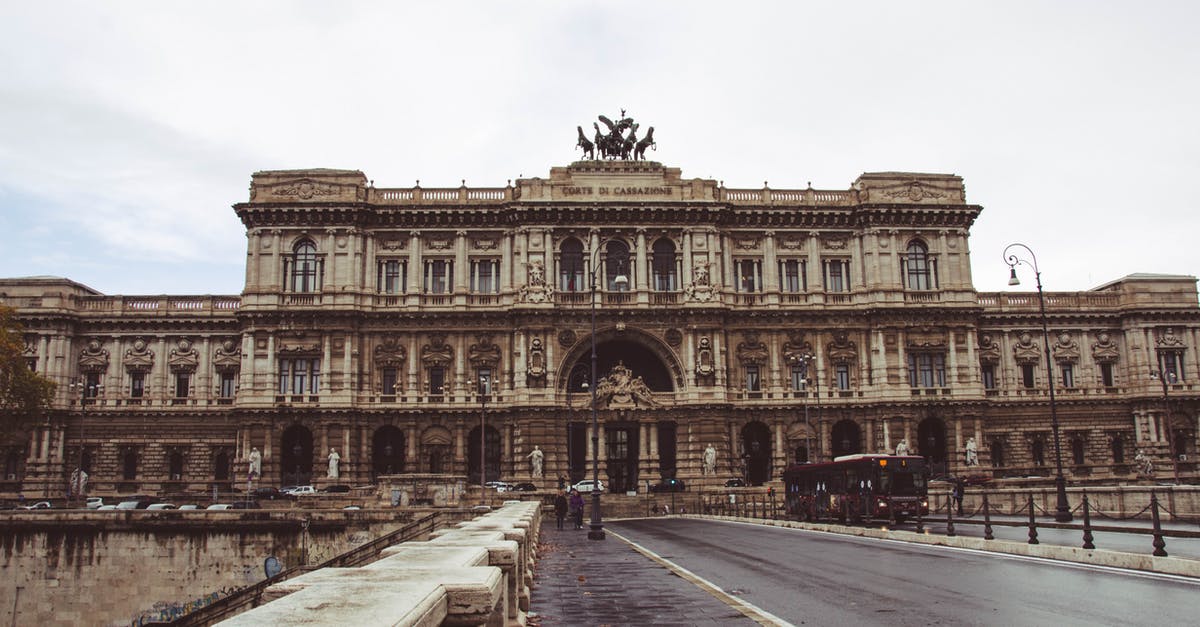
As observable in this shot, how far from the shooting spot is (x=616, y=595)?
15.1 meters

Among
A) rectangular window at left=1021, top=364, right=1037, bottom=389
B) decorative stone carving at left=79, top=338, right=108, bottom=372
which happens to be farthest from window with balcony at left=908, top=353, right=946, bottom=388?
decorative stone carving at left=79, top=338, right=108, bottom=372

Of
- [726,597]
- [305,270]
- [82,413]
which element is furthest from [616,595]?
[82,413]

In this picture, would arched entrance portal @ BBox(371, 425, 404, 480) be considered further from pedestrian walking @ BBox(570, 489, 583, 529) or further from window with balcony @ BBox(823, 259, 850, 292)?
window with balcony @ BBox(823, 259, 850, 292)

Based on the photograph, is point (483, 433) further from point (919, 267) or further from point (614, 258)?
point (919, 267)

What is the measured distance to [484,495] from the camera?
45.3 m

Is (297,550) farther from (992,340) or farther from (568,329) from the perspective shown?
(992,340)

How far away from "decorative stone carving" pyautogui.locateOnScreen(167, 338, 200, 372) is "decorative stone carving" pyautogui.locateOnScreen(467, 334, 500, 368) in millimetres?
17605

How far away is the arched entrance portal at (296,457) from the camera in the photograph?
57.2 metres

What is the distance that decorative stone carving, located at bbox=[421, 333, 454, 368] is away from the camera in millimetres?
59312

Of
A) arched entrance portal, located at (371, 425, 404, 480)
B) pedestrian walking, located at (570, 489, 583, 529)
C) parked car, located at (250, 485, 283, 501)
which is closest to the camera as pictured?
pedestrian walking, located at (570, 489, 583, 529)

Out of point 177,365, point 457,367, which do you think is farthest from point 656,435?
point 177,365

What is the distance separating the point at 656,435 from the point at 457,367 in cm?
1244

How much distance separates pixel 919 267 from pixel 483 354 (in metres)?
27.8

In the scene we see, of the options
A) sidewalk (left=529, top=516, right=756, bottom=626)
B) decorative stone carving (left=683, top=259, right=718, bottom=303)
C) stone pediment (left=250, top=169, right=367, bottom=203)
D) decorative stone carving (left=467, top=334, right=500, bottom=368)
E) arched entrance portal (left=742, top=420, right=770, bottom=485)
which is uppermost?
stone pediment (left=250, top=169, right=367, bottom=203)
